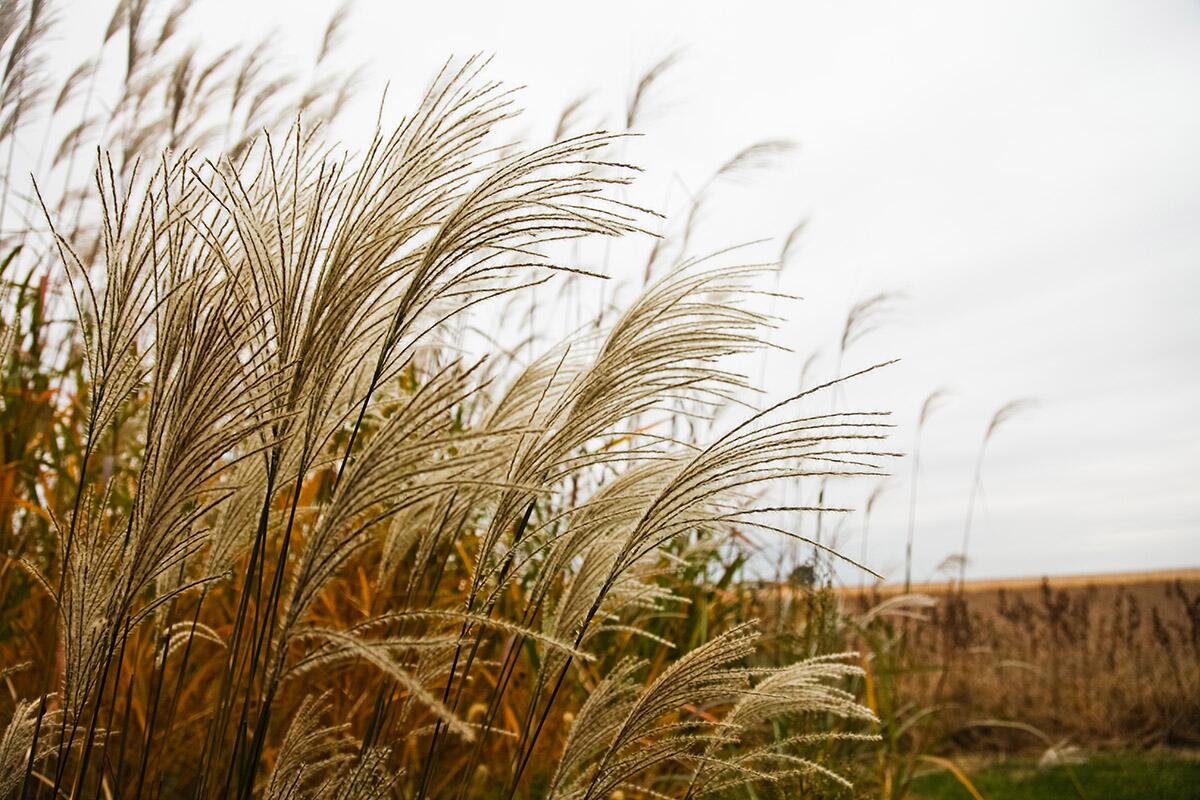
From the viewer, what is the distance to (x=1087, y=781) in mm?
6008

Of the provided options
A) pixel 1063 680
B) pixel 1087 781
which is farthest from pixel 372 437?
pixel 1063 680

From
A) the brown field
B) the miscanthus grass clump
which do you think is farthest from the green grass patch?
the miscanthus grass clump

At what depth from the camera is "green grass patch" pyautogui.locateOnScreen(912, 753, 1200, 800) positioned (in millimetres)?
5559

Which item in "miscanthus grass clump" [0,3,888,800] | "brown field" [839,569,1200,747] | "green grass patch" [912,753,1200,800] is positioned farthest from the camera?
"brown field" [839,569,1200,747]

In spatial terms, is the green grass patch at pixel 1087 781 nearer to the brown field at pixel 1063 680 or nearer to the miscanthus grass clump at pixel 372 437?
the brown field at pixel 1063 680

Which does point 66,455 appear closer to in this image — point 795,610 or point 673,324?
point 673,324

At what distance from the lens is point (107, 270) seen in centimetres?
138

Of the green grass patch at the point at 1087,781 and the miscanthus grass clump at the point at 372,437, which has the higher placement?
the miscanthus grass clump at the point at 372,437

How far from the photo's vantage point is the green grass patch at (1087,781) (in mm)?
5559

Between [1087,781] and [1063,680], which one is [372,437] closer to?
[1087,781]

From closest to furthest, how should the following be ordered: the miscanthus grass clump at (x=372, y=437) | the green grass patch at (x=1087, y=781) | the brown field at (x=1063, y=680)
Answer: the miscanthus grass clump at (x=372, y=437)
the green grass patch at (x=1087, y=781)
the brown field at (x=1063, y=680)

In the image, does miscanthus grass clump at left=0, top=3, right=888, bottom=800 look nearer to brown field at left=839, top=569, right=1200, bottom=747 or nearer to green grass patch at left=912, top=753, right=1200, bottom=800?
green grass patch at left=912, top=753, right=1200, bottom=800

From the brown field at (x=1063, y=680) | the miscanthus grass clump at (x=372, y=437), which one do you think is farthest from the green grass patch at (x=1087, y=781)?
the miscanthus grass clump at (x=372, y=437)

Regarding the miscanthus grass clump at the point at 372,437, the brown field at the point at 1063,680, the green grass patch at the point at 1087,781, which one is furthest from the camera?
the brown field at the point at 1063,680
